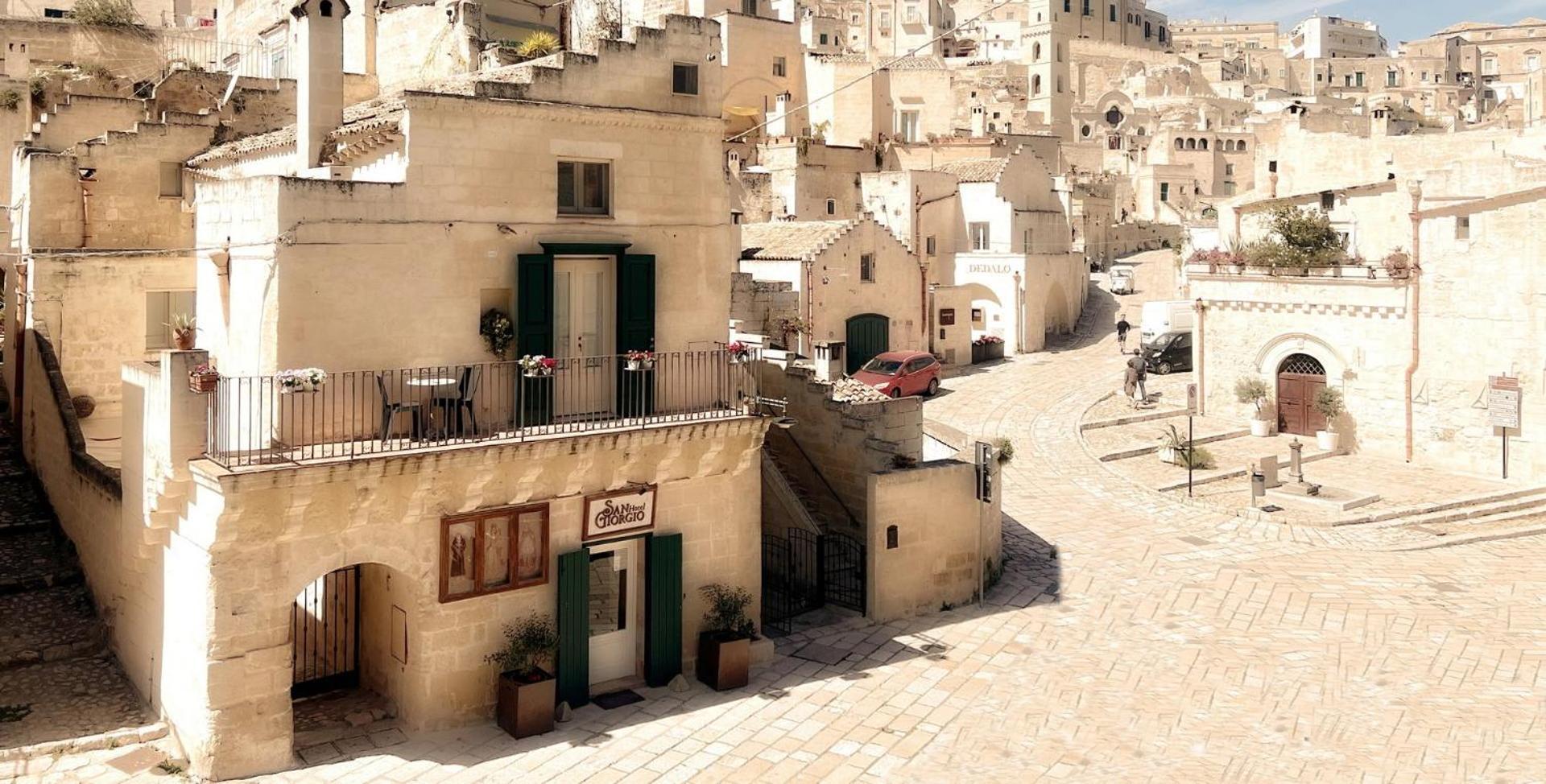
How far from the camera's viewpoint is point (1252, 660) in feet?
52.5

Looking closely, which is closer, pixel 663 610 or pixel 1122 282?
pixel 663 610

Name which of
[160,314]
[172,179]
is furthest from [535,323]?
[172,179]

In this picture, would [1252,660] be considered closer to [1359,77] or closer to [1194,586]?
[1194,586]

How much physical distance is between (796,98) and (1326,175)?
72.9ft

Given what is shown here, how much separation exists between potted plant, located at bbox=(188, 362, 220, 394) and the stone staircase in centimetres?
406

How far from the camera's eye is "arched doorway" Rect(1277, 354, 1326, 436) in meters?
31.9

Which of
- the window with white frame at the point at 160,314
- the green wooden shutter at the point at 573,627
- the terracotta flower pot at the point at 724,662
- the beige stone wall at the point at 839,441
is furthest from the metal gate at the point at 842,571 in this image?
the window with white frame at the point at 160,314

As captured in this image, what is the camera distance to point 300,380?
12.5m

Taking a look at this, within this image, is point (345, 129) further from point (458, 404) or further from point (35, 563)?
point (35, 563)

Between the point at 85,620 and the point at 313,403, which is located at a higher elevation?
the point at 313,403

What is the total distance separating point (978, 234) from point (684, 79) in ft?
90.4

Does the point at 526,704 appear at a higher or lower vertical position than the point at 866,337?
lower

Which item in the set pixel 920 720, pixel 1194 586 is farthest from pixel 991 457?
pixel 920 720

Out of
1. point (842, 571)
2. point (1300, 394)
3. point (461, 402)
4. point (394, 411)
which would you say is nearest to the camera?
point (394, 411)
